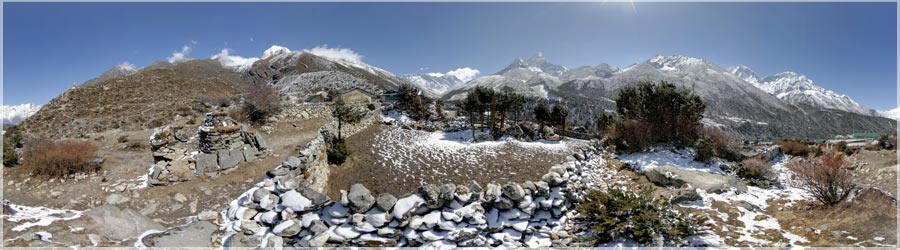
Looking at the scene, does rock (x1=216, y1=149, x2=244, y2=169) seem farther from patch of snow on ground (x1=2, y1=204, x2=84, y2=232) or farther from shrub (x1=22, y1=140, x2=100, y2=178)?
patch of snow on ground (x1=2, y1=204, x2=84, y2=232)

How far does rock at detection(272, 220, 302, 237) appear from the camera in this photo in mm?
5195

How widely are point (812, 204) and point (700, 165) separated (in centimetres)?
430

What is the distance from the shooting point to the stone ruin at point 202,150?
8789mm

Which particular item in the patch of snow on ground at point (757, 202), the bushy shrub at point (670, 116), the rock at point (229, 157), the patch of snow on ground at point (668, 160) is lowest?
the patch of snow on ground at point (757, 202)

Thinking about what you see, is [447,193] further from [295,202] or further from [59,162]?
[59,162]

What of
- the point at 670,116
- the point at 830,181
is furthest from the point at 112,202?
the point at 670,116

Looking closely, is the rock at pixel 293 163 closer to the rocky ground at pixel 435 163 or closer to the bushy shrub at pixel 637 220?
the rocky ground at pixel 435 163

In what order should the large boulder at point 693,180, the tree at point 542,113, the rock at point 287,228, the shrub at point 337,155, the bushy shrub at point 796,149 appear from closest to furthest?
the rock at point 287,228
the large boulder at point 693,180
the shrub at point 337,155
the bushy shrub at point 796,149
the tree at point 542,113

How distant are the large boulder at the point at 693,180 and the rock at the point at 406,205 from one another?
24.7 feet

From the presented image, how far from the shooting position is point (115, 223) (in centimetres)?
533

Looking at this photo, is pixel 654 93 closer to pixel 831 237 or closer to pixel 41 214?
pixel 831 237

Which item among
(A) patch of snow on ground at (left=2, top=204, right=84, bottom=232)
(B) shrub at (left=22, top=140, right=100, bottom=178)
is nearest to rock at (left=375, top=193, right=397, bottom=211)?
(A) patch of snow on ground at (left=2, top=204, right=84, bottom=232)

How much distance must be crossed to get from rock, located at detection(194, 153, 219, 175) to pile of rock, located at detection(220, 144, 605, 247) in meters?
4.29

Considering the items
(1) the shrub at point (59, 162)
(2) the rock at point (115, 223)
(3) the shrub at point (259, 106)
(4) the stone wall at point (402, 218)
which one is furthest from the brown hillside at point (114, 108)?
(4) the stone wall at point (402, 218)
